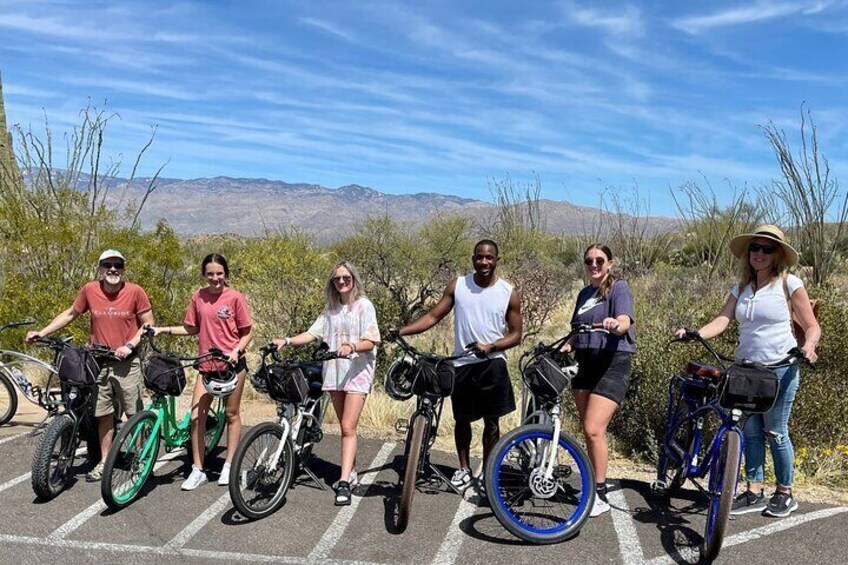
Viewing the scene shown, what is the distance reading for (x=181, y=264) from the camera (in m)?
9.91

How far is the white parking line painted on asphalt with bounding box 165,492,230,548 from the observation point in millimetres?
4660

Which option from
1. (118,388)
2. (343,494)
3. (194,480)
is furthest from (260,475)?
(118,388)

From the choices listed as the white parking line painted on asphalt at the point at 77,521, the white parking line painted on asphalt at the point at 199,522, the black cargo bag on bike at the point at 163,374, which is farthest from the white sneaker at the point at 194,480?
the black cargo bag on bike at the point at 163,374

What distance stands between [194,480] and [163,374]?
0.95m

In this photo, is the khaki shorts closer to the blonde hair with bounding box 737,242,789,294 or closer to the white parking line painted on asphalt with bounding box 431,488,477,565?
the white parking line painted on asphalt with bounding box 431,488,477,565

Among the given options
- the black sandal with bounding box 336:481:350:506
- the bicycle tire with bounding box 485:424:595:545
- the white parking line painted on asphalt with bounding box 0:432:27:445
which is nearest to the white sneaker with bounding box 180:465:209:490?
the black sandal with bounding box 336:481:350:506

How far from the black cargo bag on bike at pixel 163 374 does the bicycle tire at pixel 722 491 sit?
3.70 metres

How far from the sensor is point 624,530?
16.0 ft

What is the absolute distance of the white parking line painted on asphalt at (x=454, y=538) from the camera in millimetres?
4457

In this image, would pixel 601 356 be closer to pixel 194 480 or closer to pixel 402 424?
pixel 402 424

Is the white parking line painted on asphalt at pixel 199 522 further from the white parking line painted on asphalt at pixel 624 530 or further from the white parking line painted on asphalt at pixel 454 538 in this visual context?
the white parking line painted on asphalt at pixel 624 530

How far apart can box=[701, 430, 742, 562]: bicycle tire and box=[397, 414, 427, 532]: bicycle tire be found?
6.01 feet

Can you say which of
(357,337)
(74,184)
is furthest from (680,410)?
(74,184)

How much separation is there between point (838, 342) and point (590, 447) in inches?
138
